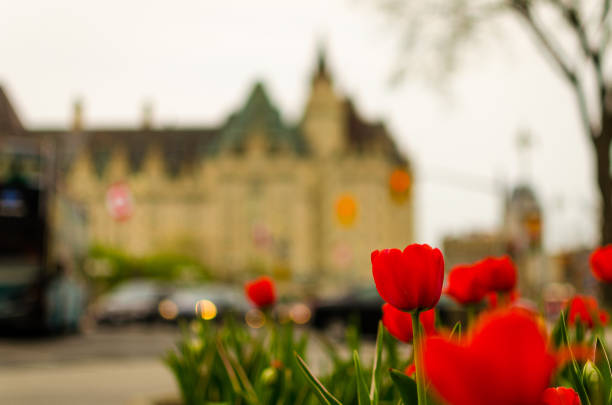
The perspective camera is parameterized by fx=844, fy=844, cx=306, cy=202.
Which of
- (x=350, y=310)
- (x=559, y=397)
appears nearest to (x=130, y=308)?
(x=350, y=310)

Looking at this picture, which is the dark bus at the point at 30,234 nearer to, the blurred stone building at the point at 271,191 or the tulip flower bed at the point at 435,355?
the tulip flower bed at the point at 435,355

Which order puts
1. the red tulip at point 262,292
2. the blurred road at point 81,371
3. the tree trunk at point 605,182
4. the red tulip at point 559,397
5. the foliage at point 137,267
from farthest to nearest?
the foliage at point 137,267
the tree trunk at point 605,182
the blurred road at point 81,371
the red tulip at point 262,292
the red tulip at point 559,397

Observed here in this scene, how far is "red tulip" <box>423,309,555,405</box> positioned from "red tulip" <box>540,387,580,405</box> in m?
0.84

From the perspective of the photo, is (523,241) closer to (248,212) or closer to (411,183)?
(411,183)

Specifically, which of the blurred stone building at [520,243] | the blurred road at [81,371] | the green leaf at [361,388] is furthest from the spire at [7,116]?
the green leaf at [361,388]

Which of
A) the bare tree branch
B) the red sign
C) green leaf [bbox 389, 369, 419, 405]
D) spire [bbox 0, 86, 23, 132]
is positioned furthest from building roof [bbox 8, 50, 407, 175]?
Answer: green leaf [bbox 389, 369, 419, 405]

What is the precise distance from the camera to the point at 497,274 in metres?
2.74

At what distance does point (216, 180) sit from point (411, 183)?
237ft

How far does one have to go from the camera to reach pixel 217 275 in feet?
288

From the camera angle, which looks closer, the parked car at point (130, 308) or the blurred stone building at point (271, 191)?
the parked car at point (130, 308)

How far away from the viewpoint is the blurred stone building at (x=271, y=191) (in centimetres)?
9100

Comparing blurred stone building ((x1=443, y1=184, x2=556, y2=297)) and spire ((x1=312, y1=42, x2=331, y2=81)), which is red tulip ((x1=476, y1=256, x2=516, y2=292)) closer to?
blurred stone building ((x1=443, y1=184, x2=556, y2=297))

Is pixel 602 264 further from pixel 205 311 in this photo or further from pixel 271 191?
pixel 271 191

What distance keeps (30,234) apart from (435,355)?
18.9 m
